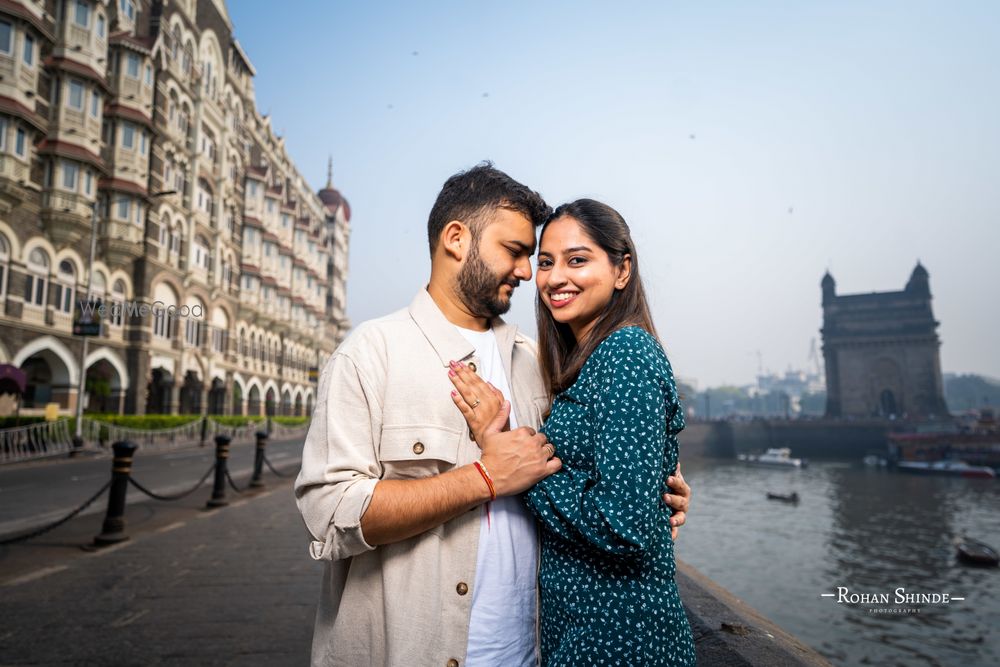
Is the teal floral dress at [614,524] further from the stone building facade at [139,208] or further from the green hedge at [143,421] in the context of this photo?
the green hedge at [143,421]

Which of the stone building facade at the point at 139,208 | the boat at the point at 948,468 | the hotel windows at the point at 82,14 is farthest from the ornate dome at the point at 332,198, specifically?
the boat at the point at 948,468

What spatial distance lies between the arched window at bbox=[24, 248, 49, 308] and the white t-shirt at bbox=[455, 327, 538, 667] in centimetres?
2317

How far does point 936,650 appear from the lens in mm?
13961

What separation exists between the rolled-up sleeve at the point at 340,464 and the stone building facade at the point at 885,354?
241 feet

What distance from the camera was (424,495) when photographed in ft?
5.04

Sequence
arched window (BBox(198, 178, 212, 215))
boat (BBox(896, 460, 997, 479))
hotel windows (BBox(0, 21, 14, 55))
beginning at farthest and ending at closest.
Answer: boat (BBox(896, 460, 997, 479)) < arched window (BBox(198, 178, 212, 215)) < hotel windows (BBox(0, 21, 14, 55))

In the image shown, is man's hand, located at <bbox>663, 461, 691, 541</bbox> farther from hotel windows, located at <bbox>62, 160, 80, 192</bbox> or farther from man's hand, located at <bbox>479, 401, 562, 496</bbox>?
hotel windows, located at <bbox>62, 160, 80, 192</bbox>

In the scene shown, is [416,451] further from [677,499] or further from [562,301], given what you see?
[677,499]

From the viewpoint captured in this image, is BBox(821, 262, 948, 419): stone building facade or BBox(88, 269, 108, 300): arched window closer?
BBox(88, 269, 108, 300): arched window

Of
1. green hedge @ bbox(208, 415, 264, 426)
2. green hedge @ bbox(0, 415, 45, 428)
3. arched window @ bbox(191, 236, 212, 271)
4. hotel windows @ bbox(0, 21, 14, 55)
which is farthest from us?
arched window @ bbox(191, 236, 212, 271)

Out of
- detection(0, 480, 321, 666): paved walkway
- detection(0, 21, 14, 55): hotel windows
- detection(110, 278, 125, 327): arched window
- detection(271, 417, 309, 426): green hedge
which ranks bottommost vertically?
detection(271, 417, 309, 426): green hedge

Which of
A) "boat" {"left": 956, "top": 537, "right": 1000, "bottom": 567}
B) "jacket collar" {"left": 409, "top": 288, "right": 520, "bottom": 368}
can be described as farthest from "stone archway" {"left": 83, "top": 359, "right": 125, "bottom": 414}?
"boat" {"left": 956, "top": 537, "right": 1000, "bottom": 567}

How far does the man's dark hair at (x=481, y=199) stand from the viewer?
1.93m

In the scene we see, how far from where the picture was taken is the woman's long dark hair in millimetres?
1958
